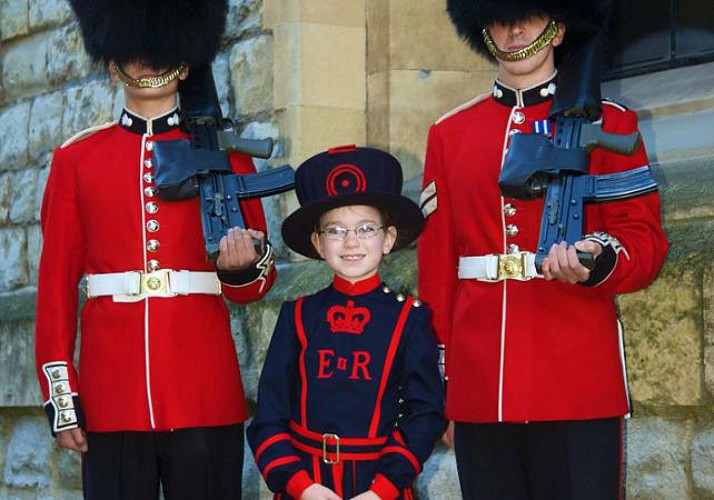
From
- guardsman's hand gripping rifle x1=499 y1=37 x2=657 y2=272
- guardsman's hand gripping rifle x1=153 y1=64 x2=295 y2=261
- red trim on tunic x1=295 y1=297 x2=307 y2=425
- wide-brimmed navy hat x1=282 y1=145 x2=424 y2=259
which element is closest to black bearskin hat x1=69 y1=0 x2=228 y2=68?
guardsman's hand gripping rifle x1=153 y1=64 x2=295 y2=261

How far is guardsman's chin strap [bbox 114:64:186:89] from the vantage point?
4.49m

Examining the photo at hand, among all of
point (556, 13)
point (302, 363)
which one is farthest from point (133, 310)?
point (556, 13)

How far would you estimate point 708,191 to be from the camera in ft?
15.7

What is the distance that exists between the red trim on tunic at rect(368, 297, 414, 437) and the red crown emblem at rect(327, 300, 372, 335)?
0.24 ft

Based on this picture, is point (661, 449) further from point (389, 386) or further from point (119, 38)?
point (119, 38)

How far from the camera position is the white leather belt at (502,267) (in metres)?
3.93

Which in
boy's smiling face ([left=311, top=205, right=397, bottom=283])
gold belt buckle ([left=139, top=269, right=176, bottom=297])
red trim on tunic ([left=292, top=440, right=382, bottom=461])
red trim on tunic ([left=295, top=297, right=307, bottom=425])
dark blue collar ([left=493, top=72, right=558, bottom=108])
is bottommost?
red trim on tunic ([left=292, top=440, right=382, bottom=461])

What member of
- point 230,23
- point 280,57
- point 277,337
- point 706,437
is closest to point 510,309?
point 277,337

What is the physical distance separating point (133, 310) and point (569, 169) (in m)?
1.29

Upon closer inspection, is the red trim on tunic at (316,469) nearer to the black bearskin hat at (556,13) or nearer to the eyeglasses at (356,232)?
the eyeglasses at (356,232)

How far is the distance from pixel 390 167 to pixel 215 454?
3.26 ft

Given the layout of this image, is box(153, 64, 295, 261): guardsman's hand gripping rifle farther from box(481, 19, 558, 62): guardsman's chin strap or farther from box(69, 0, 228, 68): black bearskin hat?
box(481, 19, 558, 62): guardsman's chin strap

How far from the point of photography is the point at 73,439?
437 cm

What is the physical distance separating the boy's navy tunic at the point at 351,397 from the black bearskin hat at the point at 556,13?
0.74m
